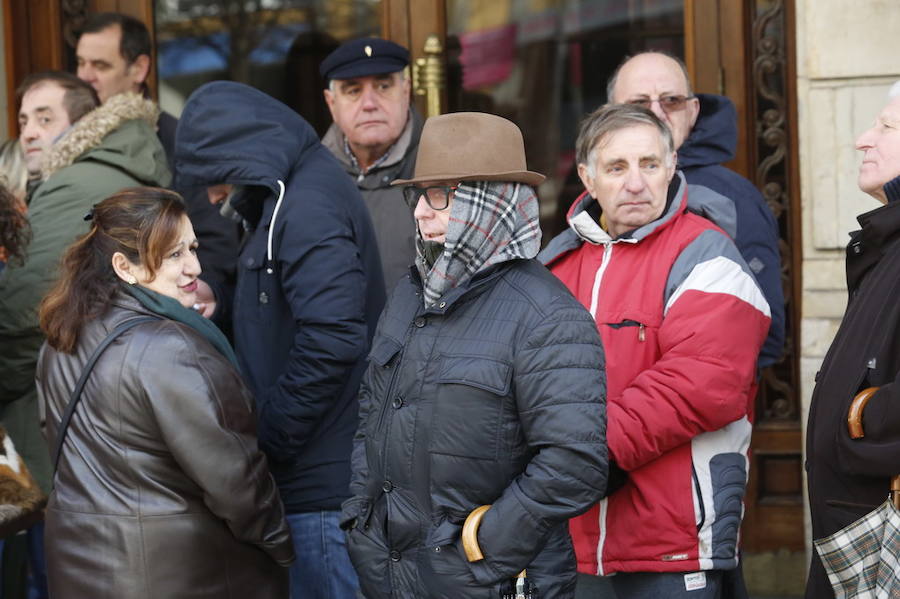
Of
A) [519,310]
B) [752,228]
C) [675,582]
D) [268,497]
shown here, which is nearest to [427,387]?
[519,310]

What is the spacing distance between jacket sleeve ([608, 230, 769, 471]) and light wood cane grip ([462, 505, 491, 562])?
590 mm

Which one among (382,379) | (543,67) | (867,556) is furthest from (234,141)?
(543,67)

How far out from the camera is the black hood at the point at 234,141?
3766mm

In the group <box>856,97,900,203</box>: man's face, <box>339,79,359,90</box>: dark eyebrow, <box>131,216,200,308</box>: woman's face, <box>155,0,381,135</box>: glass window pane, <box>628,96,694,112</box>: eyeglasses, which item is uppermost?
<box>155,0,381,135</box>: glass window pane

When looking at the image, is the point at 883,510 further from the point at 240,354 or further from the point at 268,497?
the point at 240,354

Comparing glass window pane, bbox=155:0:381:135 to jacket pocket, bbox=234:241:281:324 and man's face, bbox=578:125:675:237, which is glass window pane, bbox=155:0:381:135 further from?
man's face, bbox=578:125:675:237

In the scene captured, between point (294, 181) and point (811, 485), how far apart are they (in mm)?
1686

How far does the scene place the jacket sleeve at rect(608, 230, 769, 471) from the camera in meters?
3.27

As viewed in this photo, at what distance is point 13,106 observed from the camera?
19.4 ft

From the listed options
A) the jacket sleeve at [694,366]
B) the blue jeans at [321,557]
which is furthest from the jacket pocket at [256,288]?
the jacket sleeve at [694,366]

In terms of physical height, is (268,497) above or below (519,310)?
below

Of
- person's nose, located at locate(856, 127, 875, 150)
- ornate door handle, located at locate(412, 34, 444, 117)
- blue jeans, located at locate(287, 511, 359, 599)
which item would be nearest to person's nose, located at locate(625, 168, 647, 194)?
person's nose, located at locate(856, 127, 875, 150)

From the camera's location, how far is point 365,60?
471 centimetres

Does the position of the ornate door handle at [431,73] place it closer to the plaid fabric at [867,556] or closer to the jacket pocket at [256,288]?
the jacket pocket at [256,288]
